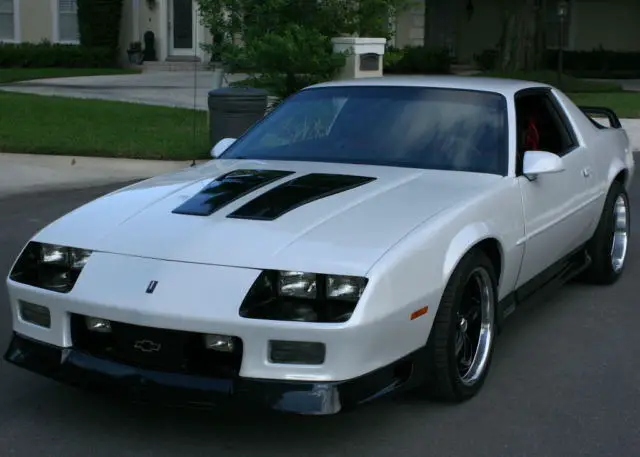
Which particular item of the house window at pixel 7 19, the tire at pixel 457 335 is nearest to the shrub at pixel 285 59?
the tire at pixel 457 335

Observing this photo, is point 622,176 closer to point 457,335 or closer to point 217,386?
point 457,335

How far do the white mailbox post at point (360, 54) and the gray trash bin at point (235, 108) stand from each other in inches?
129

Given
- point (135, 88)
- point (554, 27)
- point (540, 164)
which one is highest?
point (554, 27)

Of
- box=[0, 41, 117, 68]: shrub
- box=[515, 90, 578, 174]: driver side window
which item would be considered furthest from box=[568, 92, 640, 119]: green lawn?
box=[0, 41, 117, 68]: shrub

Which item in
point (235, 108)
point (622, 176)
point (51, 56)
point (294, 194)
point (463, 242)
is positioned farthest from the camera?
point (51, 56)

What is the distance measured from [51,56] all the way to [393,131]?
86.4 ft

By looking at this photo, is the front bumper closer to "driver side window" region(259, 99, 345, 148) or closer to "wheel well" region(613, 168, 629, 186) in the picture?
"driver side window" region(259, 99, 345, 148)

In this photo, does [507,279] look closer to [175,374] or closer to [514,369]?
[514,369]

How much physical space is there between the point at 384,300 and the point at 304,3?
1160 centimetres

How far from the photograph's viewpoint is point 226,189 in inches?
183

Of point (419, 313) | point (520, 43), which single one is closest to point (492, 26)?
point (520, 43)

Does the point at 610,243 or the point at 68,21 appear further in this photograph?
the point at 68,21

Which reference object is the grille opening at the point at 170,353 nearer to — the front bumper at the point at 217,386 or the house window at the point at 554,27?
the front bumper at the point at 217,386

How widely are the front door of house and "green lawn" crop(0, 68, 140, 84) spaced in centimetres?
183
